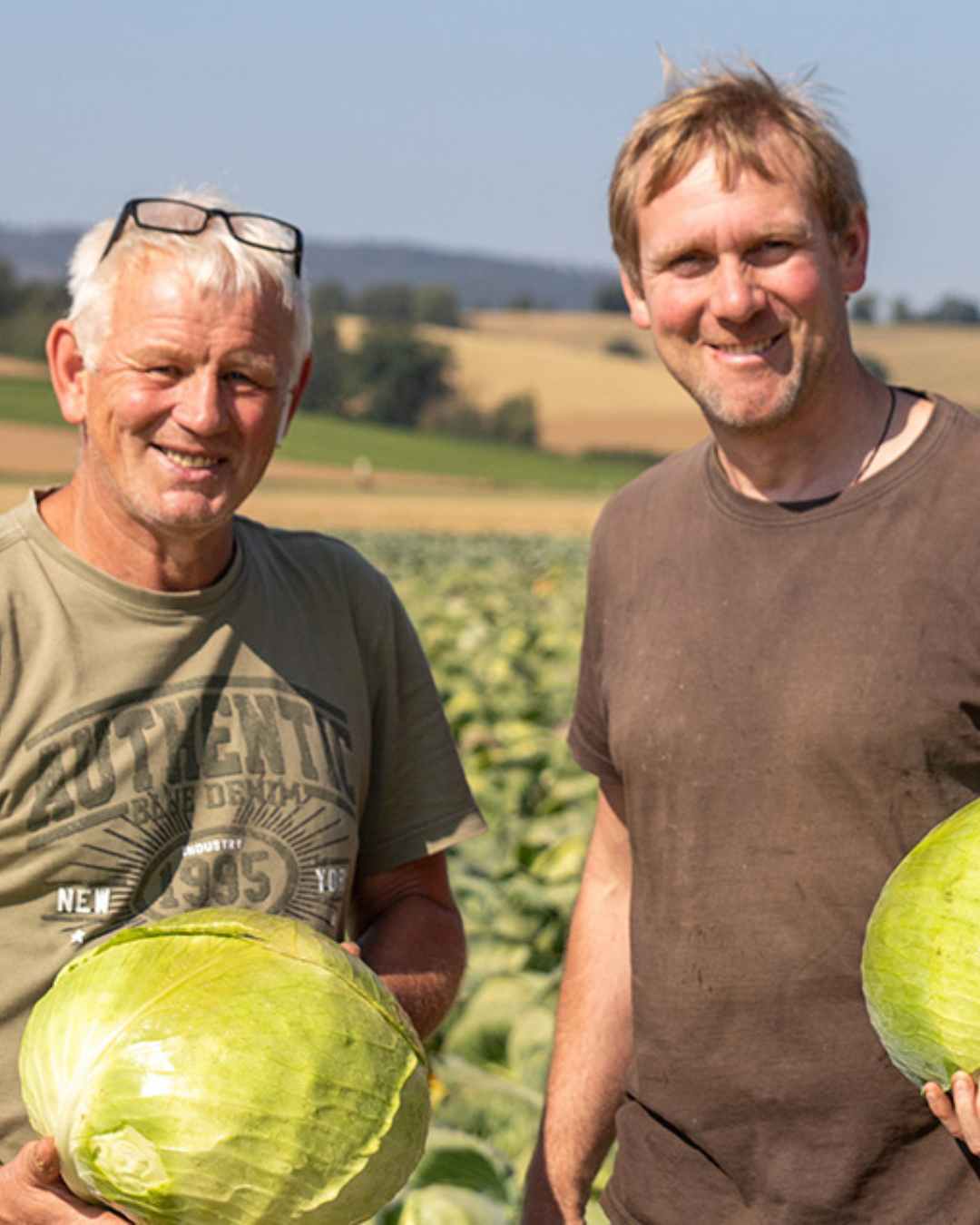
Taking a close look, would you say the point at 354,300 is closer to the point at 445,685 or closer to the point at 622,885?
the point at 445,685

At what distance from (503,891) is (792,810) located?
3.86 meters

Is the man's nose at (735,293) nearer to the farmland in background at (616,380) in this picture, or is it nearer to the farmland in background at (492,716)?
the farmland in background at (492,716)

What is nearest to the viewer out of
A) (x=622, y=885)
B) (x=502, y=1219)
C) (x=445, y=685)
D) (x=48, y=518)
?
(x=48, y=518)

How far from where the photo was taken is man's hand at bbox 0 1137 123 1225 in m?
2.20

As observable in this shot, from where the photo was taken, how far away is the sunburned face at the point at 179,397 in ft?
8.59

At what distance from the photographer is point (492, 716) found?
10.0 m

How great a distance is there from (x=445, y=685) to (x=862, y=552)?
26.2 feet

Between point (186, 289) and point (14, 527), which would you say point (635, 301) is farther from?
point (14, 527)

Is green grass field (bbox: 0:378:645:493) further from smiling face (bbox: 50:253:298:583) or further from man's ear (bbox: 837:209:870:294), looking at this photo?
smiling face (bbox: 50:253:298:583)

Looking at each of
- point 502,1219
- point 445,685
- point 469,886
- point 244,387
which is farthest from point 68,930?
point 445,685

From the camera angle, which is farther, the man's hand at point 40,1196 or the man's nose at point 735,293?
the man's nose at point 735,293

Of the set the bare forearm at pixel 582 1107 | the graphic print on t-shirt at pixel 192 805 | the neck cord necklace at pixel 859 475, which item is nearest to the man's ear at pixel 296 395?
the graphic print on t-shirt at pixel 192 805

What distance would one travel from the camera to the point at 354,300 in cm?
12038

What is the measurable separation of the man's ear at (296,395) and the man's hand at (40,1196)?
1132 millimetres
